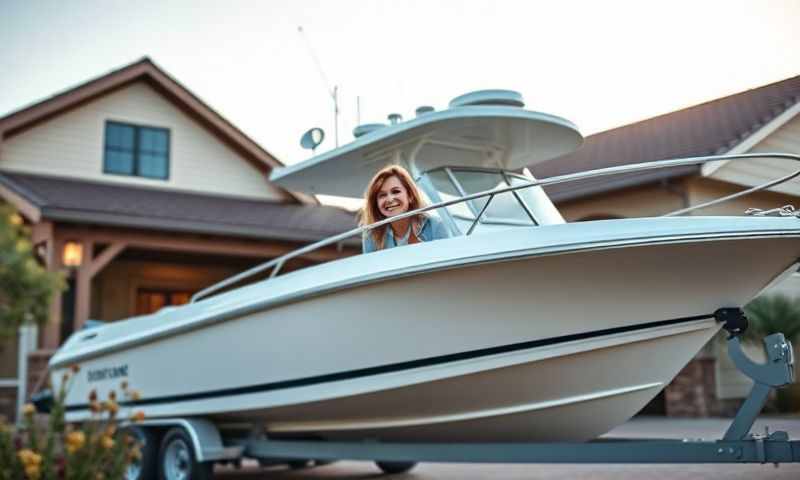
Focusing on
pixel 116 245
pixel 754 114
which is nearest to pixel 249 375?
pixel 116 245

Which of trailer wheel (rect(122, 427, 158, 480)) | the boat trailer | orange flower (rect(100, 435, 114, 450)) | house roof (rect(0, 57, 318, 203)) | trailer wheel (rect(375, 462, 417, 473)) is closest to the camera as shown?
orange flower (rect(100, 435, 114, 450))

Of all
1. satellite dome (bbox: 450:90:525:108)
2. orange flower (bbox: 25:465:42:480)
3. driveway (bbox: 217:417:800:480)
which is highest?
satellite dome (bbox: 450:90:525:108)

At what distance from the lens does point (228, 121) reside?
15094 mm

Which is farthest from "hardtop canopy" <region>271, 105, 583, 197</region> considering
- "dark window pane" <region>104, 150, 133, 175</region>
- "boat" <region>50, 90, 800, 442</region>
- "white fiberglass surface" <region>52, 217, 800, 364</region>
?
"dark window pane" <region>104, 150, 133, 175</region>

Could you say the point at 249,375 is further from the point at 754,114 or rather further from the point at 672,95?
the point at 754,114

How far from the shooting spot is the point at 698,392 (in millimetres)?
11477

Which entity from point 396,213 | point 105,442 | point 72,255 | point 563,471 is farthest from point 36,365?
point 105,442

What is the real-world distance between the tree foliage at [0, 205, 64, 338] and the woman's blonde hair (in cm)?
576

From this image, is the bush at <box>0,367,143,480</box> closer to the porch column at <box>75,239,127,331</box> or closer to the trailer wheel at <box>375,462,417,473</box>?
the trailer wheel at <box>375,462,417,473</box>

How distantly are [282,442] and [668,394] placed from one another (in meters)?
7.85

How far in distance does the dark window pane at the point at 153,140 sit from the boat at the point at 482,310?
30.8 feet

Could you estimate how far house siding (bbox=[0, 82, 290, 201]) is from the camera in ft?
44.9

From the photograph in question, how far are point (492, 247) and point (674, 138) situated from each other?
9785 mm

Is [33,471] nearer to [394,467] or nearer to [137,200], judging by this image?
[394,467]
